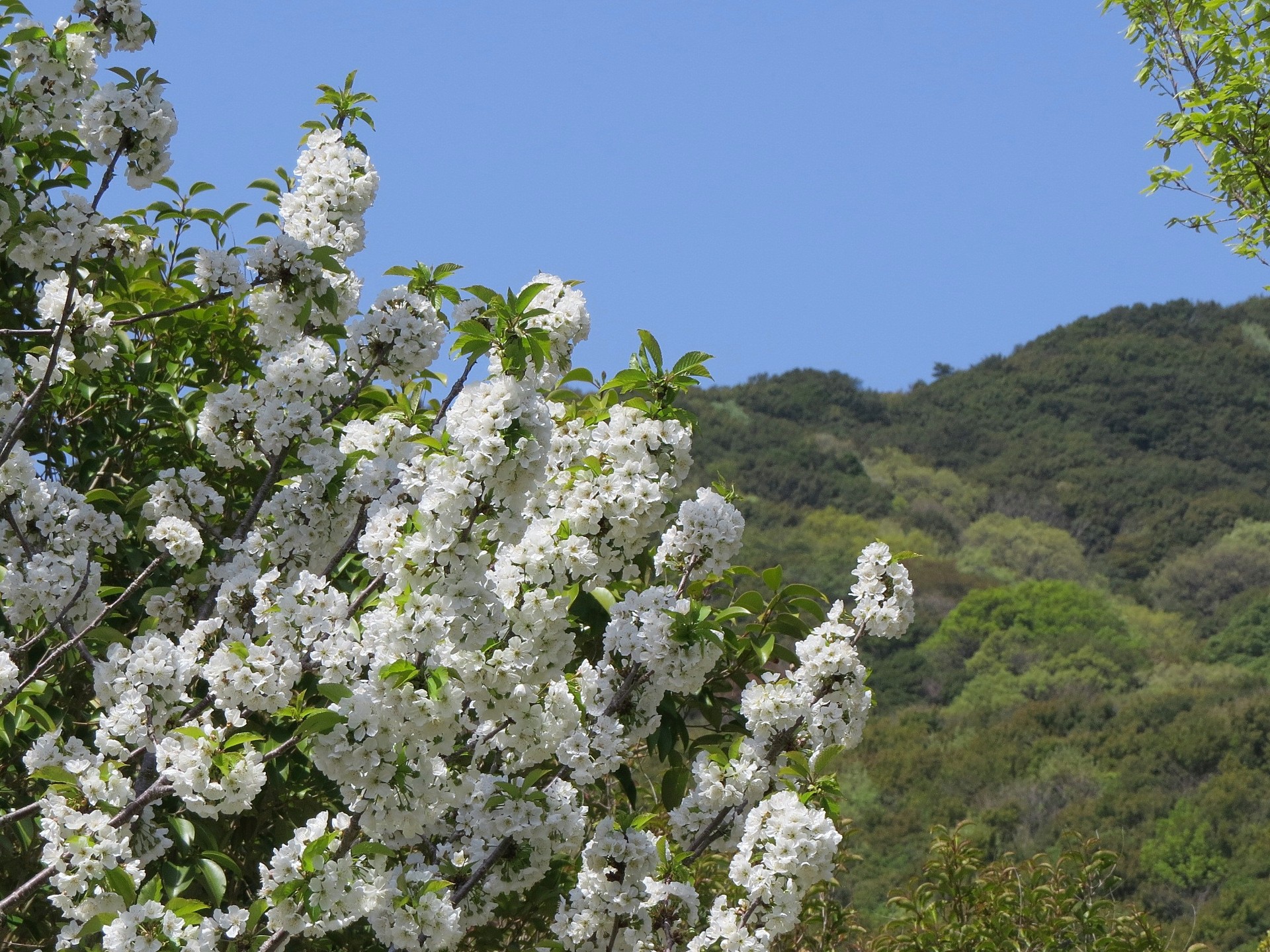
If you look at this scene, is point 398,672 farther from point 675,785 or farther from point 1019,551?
point 1019,551

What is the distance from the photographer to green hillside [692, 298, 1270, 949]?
24766mm

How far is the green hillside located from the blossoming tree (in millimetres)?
8324

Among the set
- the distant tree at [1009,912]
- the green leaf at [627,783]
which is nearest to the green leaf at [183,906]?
the green leaf at [627,783]

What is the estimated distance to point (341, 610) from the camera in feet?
10.4

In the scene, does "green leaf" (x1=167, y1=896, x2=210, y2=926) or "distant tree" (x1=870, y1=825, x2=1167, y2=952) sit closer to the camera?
"green leaf" (x1=167, y1=896, x2=210, y2=926)

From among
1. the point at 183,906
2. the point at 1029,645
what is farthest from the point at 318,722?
the point at 1029,645

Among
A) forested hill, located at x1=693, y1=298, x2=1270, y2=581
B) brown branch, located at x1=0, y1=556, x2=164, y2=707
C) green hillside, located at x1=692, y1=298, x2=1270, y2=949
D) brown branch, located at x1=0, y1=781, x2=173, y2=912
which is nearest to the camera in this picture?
brown branch, located at x1=0, y1=781, x2=173, y2=912

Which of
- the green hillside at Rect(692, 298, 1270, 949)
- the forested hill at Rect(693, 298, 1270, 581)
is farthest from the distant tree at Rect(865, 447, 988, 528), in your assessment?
the forested hill at Rect(693, 298, 1270, 581)

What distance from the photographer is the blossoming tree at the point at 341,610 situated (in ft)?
9.70

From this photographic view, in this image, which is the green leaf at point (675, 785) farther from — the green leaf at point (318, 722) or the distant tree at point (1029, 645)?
the distant tree at point (1029, 645)

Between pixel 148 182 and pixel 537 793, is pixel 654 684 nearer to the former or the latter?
pixel 537 793

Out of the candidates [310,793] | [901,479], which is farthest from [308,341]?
[901,479]

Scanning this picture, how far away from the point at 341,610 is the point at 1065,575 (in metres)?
49.2

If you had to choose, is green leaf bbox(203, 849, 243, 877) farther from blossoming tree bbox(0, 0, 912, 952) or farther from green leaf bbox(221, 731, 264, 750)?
green leaf bbox(221, 731, 264, 750)
